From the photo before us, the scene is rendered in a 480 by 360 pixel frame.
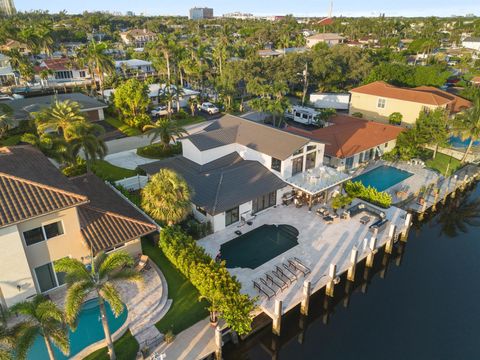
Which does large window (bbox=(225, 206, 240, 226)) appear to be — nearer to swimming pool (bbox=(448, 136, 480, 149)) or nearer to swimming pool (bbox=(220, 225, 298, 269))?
swimming pool (bbox=(220, 225, 298, 269))

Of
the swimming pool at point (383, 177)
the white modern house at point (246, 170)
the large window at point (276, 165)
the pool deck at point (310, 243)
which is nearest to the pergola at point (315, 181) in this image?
the white modern house at point (246, 170)

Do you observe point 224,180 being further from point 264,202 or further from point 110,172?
point 110,172

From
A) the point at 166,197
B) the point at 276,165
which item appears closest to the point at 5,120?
the point at 166,197

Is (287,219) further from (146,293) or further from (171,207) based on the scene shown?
(146,293)

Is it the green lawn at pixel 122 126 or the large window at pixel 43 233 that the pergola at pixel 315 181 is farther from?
the green lawn at pixel 122 126

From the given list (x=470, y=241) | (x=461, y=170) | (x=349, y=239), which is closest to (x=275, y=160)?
(x=349, y=239)

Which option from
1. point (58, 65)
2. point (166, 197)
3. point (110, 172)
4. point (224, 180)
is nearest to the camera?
point (166, 197)
